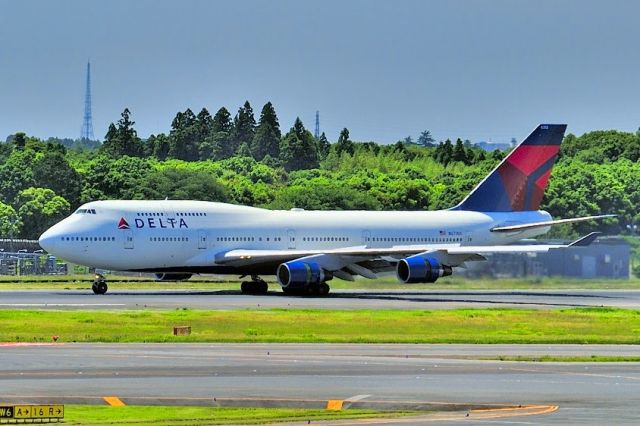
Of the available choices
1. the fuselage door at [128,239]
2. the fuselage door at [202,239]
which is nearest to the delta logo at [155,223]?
the fuselage door at [128,239]

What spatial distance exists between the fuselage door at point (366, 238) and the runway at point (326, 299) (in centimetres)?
287

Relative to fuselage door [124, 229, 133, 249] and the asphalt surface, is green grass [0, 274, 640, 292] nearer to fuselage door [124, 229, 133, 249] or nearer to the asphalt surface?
fuselage door [124, 229, 133, 249]

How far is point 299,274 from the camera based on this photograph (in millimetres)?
73062

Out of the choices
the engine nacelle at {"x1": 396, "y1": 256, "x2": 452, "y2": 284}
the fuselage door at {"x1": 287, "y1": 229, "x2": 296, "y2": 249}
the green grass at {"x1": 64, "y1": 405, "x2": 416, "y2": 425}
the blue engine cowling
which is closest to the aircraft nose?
the blue engine cowling

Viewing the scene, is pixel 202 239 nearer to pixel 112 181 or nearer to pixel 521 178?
pixel 521 178

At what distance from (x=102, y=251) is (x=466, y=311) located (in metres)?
20.9

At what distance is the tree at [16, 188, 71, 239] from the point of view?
142m

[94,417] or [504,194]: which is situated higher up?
[504,194]

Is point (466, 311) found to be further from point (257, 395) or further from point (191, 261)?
point (257, 395)

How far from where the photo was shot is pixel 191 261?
246 ft

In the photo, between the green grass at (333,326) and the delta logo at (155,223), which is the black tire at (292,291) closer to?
the delta logo at (155,223)

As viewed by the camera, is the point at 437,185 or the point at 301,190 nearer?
the point at 301,190

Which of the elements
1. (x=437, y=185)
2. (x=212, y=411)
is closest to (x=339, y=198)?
(x=437, y=185)

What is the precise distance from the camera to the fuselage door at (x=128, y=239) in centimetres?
7312
